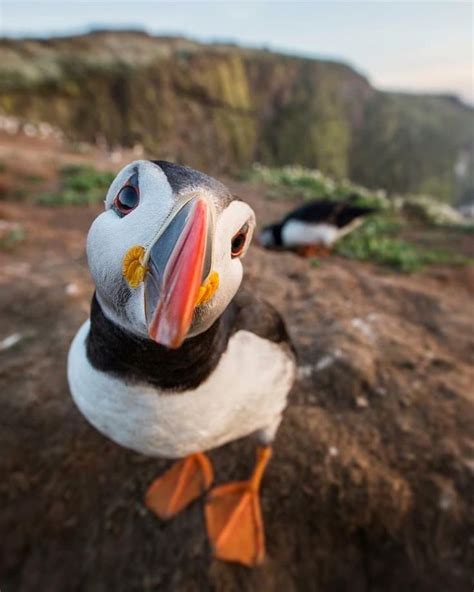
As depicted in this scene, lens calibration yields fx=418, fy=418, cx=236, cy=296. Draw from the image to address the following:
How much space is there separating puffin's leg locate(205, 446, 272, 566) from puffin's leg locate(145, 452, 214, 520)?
11cm

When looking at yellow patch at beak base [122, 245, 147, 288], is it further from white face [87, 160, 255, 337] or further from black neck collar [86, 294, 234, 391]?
black neck collar [86, 294, 234, 391]

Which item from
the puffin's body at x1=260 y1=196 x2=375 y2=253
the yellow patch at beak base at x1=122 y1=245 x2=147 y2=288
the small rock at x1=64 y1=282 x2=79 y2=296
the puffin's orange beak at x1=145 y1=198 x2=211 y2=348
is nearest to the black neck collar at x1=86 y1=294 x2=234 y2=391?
the yellow patch at beak base at x1=122 y1=245 x2=147 y2=288

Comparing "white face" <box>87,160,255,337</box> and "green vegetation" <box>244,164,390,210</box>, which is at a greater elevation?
"white face" <box>87,160,255,337</box>

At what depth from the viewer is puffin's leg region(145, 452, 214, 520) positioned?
270 cm

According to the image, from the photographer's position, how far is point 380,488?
2.71 meters

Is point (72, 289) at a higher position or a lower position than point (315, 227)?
higher

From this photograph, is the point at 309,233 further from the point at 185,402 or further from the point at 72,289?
the point at 185,402

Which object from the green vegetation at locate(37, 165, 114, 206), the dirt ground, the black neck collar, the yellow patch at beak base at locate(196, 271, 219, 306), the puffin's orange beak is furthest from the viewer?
the green vegetation at locate(37, 165, 114, 206)

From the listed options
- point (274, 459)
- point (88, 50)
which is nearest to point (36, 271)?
point (274, 459)

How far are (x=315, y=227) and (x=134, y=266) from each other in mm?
5552

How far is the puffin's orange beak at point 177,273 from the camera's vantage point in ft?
3.58

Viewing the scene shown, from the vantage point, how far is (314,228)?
21.3 feet

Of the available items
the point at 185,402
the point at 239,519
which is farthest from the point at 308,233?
the point at 185,402

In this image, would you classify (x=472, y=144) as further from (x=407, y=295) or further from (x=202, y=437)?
(x=202, y=437)
